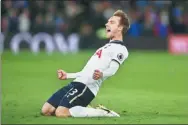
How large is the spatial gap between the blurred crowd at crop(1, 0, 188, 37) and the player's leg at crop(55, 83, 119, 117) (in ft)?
67.7

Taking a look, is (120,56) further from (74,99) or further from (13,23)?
(13,23)

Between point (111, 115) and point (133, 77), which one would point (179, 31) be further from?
point (111, 115)

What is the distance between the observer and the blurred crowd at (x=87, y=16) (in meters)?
32.3

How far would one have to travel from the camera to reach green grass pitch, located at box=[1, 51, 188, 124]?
1173cm

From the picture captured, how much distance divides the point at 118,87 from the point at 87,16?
15910mm

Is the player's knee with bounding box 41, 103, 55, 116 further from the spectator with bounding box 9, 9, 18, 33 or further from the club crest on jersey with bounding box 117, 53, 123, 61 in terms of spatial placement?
the spectator with bounding box 9, 9, 18, 33

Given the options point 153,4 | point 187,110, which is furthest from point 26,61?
point 187,110

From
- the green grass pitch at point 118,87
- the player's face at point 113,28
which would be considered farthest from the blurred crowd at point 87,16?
the player's face at point 113,28

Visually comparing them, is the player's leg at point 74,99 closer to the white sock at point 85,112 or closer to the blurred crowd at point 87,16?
the white sock at point 85,112

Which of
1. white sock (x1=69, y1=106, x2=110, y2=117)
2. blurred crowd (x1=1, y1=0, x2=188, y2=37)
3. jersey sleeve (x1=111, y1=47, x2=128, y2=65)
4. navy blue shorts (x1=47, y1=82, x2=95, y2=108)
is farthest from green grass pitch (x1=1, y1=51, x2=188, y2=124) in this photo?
blurred crowd (x1=1, y1=0, x2=188, y2=37)

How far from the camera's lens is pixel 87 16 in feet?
111

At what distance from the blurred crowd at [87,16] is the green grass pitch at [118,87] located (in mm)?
1868

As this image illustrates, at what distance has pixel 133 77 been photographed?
2138 centimetres

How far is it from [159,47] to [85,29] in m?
3.87
